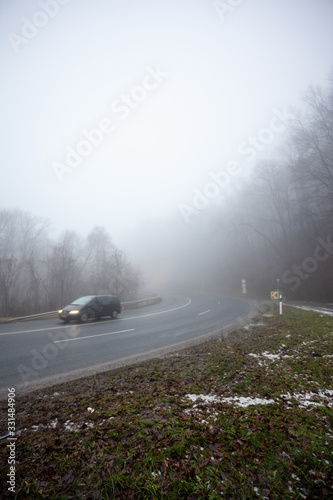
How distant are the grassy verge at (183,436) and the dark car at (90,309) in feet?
29.6

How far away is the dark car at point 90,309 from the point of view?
43.6 feet

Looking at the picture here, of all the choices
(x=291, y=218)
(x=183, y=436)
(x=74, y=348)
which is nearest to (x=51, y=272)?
(x=74, y=348)

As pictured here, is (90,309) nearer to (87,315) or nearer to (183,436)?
(87,315)

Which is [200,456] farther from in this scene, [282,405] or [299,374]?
[299,374]

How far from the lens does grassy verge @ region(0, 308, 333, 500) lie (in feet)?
6.79

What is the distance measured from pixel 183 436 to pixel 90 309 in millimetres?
12778

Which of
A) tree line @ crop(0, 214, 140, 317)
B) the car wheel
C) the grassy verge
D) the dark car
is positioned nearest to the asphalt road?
the grassy verge

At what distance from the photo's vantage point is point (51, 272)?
2169 centimetres

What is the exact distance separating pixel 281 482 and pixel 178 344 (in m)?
6.73

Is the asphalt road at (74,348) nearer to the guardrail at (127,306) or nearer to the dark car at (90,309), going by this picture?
the dark car at (90,309)

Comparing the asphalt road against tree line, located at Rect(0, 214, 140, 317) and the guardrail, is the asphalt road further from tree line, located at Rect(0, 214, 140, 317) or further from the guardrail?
tree line, located at Rect(0, 214, 140, 317)

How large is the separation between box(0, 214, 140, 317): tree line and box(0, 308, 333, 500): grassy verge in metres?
18.3

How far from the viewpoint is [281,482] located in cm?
207

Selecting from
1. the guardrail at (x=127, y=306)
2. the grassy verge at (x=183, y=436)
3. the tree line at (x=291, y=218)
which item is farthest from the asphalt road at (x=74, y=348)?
the tree line at (x=291, y=218)
